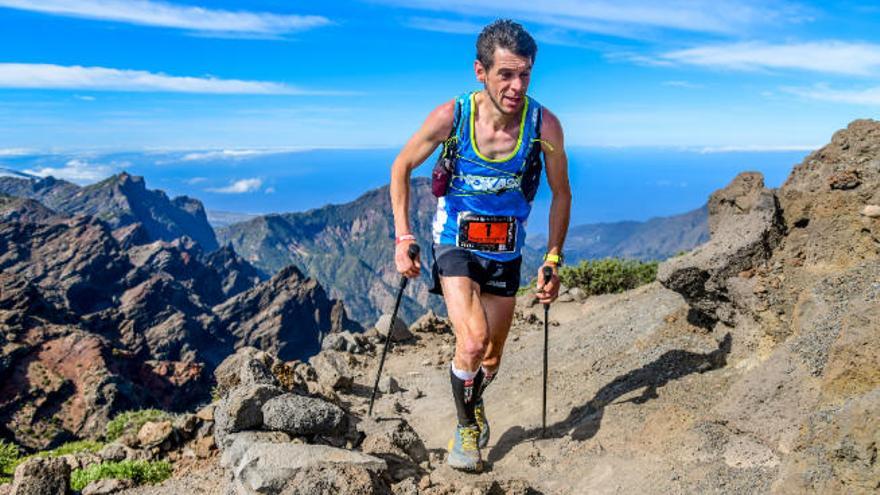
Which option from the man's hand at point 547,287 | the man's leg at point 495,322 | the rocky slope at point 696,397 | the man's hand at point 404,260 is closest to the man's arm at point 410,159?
the man's hand at point 404,260

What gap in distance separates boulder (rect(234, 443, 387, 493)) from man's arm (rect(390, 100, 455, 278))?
6.59ft

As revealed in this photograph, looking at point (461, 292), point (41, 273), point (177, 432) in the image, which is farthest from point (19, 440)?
point (41, 273)

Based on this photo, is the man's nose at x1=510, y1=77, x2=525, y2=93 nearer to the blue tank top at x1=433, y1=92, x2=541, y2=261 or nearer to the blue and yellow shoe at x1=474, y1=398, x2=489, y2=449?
the blue tank top at x1=433, y1=92, x2=541, y2=261

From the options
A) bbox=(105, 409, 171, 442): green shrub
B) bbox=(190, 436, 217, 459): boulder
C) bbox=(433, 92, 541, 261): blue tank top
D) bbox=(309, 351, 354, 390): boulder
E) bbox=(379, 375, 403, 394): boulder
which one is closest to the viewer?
bbox=(433, 92, 541, 261): blue tank top

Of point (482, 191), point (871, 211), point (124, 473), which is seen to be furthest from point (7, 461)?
point (871, 211)

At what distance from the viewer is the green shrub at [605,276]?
18.1 metres

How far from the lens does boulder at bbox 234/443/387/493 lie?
201 inches

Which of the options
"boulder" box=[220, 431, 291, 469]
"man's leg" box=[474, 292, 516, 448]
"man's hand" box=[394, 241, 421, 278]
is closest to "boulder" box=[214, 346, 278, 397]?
"boulder" box=[220, 431, 291, 469]

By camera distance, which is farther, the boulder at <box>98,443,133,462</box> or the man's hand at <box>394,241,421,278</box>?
the boulder at <box>98,443,133,462</box>

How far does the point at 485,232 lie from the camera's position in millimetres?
6910

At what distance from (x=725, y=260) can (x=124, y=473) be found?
7885mm

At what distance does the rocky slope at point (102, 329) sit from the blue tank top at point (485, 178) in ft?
164

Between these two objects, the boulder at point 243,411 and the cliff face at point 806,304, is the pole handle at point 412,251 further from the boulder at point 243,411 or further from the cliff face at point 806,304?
the cliff face at point 806,304

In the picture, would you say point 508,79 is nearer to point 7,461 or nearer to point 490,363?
point 490,363
